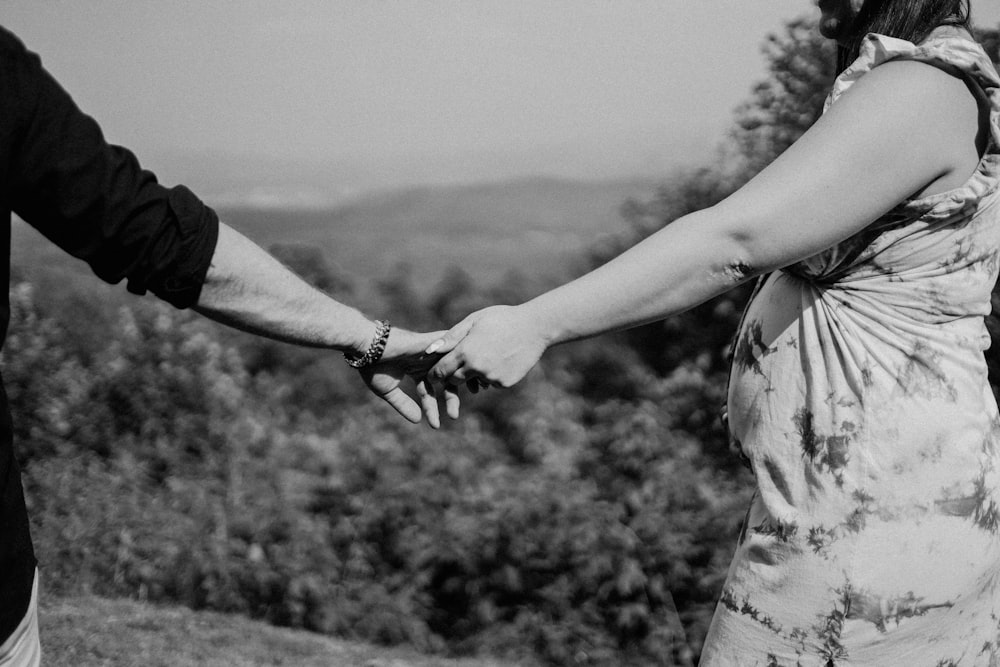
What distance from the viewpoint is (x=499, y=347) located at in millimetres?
2023

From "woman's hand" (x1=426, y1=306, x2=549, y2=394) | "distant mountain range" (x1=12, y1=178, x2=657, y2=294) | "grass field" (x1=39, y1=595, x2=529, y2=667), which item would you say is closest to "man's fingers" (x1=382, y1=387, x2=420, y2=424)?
"woman's hand" (x1=426, y1=306, x2=549, y2=394)

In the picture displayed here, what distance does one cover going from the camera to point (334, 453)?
4090 mm

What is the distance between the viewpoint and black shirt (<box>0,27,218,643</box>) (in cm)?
131

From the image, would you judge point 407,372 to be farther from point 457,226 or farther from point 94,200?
point 457,226

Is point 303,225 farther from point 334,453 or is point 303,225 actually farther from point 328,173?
point 334,453

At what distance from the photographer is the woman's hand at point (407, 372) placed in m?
2.31

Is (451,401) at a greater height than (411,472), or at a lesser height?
greater

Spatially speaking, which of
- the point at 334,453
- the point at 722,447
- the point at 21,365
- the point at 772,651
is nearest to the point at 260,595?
the point at 334,453

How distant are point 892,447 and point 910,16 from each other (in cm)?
72

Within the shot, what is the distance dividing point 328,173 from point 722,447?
7.09 ft

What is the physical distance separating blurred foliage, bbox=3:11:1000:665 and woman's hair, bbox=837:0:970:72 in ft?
7.47

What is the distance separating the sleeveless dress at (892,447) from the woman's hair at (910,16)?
0.20ft

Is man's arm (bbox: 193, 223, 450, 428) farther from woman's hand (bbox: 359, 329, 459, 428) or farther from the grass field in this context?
the grass field

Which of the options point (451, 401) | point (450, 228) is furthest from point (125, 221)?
point (450, 228)
